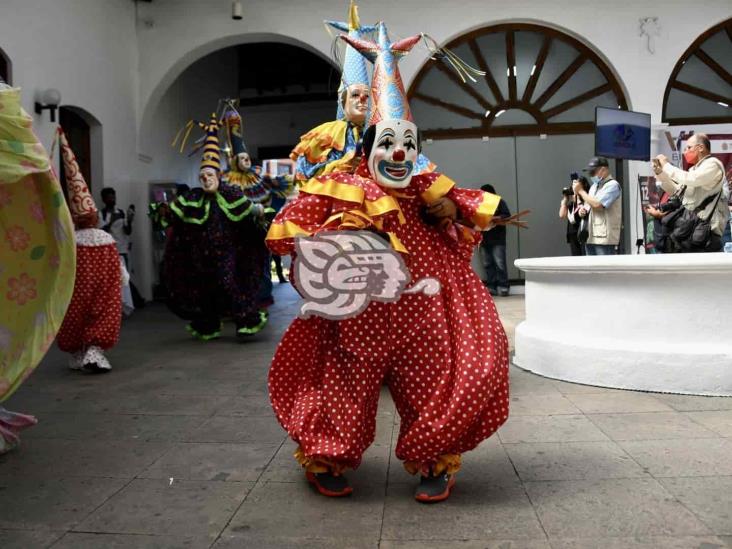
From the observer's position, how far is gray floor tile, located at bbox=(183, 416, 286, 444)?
3018mm

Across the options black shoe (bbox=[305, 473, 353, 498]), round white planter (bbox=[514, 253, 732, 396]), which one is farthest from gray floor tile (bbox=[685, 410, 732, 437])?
black shoe (bbox=[305, 473, 353, 498])

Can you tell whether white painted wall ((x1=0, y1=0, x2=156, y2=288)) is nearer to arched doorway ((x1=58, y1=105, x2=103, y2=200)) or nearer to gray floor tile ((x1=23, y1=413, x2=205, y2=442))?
arched doorway ((x1=58, y1=105, x2=103, y2=200))

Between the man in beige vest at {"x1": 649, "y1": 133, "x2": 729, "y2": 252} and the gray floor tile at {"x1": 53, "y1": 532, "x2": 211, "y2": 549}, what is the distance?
12.8 feet

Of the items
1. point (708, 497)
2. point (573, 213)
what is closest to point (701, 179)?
point (573, 213)

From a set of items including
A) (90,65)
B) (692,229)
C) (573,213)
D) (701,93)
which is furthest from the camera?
(701,93)

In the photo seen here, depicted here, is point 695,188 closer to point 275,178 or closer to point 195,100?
point 275,178

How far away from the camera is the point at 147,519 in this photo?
2.11 metres

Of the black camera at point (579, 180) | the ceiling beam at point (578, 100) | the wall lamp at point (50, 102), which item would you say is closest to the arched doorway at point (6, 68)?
the wall lamp at point (50, 102)

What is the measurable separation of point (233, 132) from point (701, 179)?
4.44 metres

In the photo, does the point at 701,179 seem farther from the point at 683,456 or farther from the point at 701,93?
the point at 701,93

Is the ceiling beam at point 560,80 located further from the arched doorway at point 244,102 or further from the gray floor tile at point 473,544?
the gray floor tile at point 473,544

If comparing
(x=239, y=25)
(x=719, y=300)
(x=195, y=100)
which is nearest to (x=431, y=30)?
(x=239, y=25)

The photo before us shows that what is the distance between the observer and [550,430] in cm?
307

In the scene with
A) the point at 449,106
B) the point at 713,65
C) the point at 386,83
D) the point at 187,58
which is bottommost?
the point at 386,83
